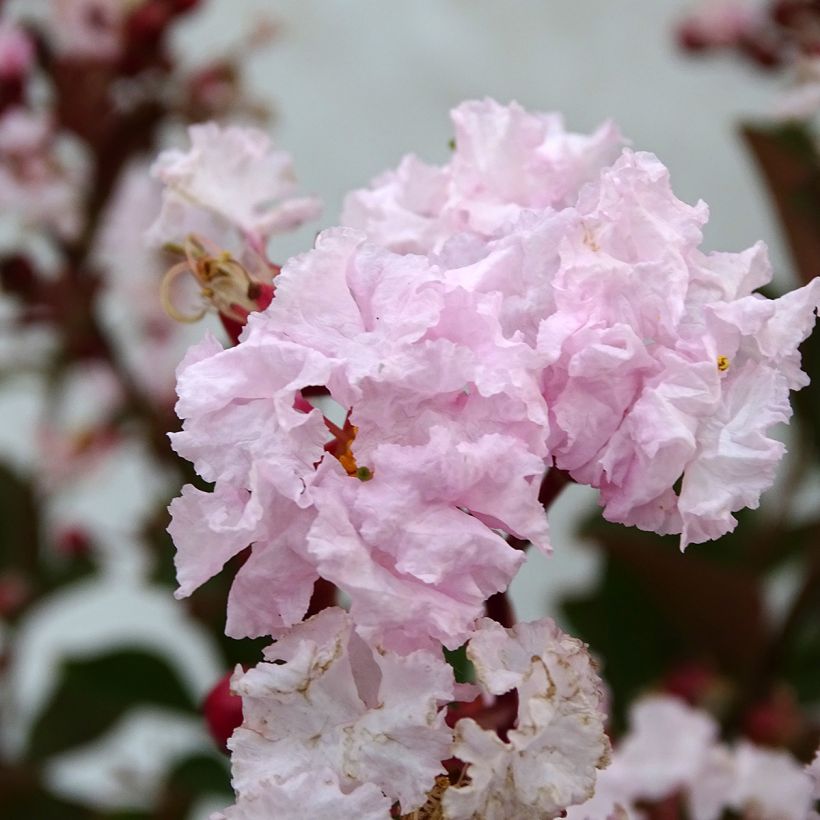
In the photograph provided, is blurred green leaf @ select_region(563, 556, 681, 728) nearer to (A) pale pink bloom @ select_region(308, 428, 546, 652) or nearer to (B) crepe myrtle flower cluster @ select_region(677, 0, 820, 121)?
(B) crepe myrtle flower cluster @ select_region(677, 0, 820, 121)

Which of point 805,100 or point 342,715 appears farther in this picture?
point 805,100

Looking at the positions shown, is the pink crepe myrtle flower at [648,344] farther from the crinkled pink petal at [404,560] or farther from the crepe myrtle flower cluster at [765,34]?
the crepe myrtle flower cluster at [765,34]

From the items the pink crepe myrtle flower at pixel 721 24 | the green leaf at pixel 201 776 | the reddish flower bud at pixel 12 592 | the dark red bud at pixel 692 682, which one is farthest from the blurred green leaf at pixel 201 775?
the pink crepe myrtle flower at pixel 721 24

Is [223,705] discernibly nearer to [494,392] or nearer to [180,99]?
[494,392]

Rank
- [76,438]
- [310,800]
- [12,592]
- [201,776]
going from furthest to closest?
1. [76,438]
2. [12,592]
3. [201,776]
4. [310,800]

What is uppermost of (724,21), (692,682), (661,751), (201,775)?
(724,21)

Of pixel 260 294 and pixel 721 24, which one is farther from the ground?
pixel 260 294

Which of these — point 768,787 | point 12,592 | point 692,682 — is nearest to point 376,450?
point 768,787

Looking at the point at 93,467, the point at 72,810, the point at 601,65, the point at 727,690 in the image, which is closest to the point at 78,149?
the point at 93,467

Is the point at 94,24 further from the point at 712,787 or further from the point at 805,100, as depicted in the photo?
the point at 712,787
